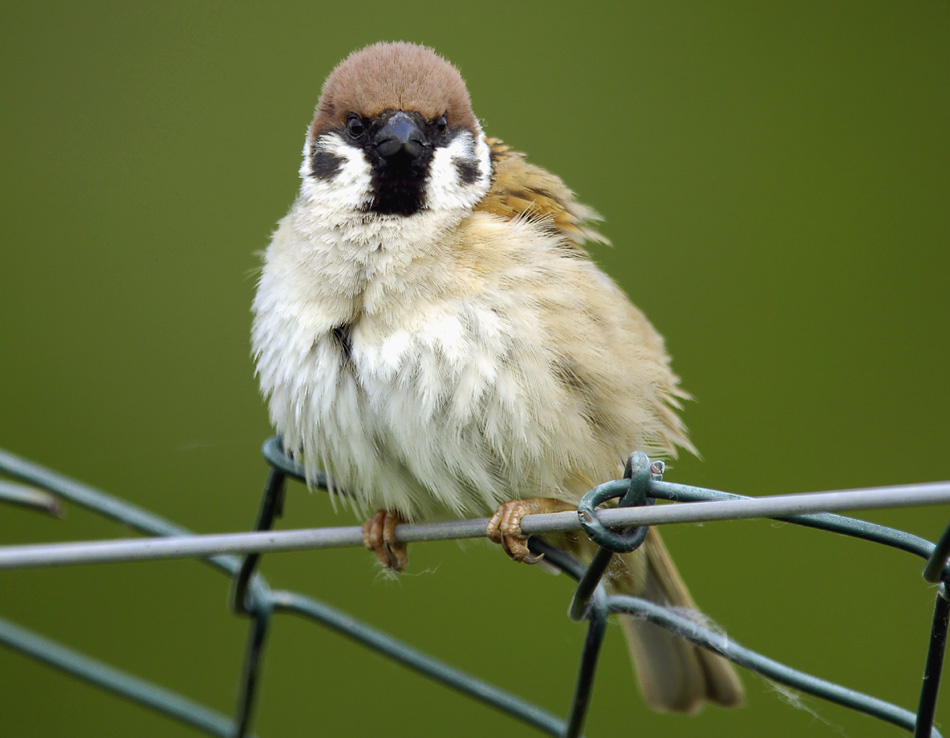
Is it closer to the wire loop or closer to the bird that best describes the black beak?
the bird

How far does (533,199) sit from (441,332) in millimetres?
378

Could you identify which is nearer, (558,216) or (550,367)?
(550,367)

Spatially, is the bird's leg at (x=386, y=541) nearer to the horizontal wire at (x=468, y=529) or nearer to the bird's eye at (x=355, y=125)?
the horizontal wire at (x=468, y=529)

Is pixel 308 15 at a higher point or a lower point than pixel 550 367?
higher

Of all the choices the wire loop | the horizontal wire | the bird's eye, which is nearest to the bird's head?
the bird's eye

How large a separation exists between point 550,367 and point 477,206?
34 centimetres

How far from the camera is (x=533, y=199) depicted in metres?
1.82

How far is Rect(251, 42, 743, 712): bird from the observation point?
1560mm

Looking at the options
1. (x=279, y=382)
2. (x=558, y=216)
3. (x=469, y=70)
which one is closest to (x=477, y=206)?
(x=558, y=216)

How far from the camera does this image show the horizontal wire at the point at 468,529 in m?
0.96

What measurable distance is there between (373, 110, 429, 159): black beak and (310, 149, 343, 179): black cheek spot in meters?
0.09

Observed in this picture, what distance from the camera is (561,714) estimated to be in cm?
266

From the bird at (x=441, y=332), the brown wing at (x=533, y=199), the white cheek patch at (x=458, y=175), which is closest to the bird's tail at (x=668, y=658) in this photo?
the bird at (x=441, y=332)

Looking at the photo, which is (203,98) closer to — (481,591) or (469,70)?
(469,70)
